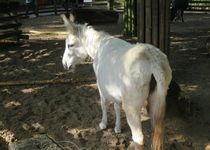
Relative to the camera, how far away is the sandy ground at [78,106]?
5.39 m

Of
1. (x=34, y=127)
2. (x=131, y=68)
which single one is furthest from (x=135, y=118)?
(x=34, y=127)

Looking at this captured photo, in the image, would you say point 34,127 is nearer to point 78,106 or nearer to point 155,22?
point 78,106

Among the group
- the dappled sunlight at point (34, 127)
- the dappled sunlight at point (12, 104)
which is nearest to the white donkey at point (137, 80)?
the dappled sunlight at point (34, 127)

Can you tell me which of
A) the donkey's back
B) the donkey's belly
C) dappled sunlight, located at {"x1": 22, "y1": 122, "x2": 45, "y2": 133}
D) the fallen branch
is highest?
the donkey's back

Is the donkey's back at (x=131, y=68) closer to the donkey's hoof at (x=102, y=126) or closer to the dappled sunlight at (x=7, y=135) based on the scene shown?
the donkey's hoof at (x=102, y=126)

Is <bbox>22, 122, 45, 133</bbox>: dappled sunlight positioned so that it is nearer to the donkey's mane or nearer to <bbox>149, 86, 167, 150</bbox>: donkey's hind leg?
the donkey's mane

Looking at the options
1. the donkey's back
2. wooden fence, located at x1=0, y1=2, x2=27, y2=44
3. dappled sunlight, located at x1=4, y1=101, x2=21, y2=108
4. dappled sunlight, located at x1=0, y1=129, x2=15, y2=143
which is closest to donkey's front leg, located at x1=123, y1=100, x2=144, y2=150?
the donkey's back

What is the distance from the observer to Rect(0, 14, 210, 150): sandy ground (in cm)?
539

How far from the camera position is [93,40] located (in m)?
5.59

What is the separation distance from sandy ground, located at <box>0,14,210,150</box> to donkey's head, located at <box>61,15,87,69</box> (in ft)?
2.65

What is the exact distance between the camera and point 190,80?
765cm

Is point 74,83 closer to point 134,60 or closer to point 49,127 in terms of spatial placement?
point 49,127

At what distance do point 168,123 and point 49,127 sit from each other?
173cm

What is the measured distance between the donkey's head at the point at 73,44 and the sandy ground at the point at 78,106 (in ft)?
2.65
